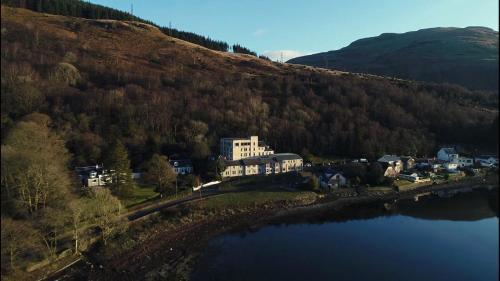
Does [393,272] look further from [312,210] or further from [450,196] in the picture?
[450,196]

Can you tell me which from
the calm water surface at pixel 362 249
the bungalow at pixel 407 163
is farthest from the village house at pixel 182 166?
the bungalow at pixel 407 163

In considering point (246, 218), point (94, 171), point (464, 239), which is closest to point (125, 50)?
point (94, 171)

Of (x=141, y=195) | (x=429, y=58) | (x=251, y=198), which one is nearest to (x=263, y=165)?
(x=251, y=198)

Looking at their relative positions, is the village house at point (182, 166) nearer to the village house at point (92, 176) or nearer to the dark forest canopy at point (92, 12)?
the village house at point (92, 176)

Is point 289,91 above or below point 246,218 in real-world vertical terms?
above

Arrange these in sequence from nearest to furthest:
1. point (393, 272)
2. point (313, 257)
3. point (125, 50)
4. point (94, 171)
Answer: point (393, 272)
point (313, 257)
point (94, 171)
point (125, 50)

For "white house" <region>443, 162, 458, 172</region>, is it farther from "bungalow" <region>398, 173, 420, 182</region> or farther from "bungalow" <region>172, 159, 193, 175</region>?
"bungalow" <region>172, 159, 193, 175</region>
